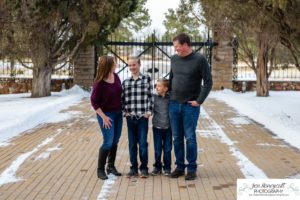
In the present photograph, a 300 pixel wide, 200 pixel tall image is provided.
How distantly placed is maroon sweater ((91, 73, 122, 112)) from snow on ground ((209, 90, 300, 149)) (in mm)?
4098

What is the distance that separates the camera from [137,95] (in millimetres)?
6887

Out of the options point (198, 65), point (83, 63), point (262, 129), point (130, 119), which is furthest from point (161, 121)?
point (83, 63)

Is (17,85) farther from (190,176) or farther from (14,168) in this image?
(190,176)

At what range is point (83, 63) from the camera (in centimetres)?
2347

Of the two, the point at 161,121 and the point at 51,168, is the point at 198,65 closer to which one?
the point at 161,121

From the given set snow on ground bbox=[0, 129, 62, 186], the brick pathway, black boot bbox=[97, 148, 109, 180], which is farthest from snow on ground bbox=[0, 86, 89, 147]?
black boot bbox=[97, 148, 109, 180]

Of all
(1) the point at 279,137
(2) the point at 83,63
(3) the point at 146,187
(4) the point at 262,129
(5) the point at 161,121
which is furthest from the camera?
(2) the point at 83,63

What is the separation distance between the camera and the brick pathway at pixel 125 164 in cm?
631

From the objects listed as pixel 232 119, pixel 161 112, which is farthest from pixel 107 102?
pixel 232 119

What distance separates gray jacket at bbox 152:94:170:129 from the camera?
701 centimetres

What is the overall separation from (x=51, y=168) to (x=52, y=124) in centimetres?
521

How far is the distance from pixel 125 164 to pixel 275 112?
8130mm

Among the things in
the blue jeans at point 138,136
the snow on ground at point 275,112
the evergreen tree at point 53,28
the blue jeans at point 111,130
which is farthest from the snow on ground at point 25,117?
the snow on ground at point 275,112

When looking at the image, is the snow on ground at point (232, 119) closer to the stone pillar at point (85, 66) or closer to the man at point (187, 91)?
the man at point (187, 91)
